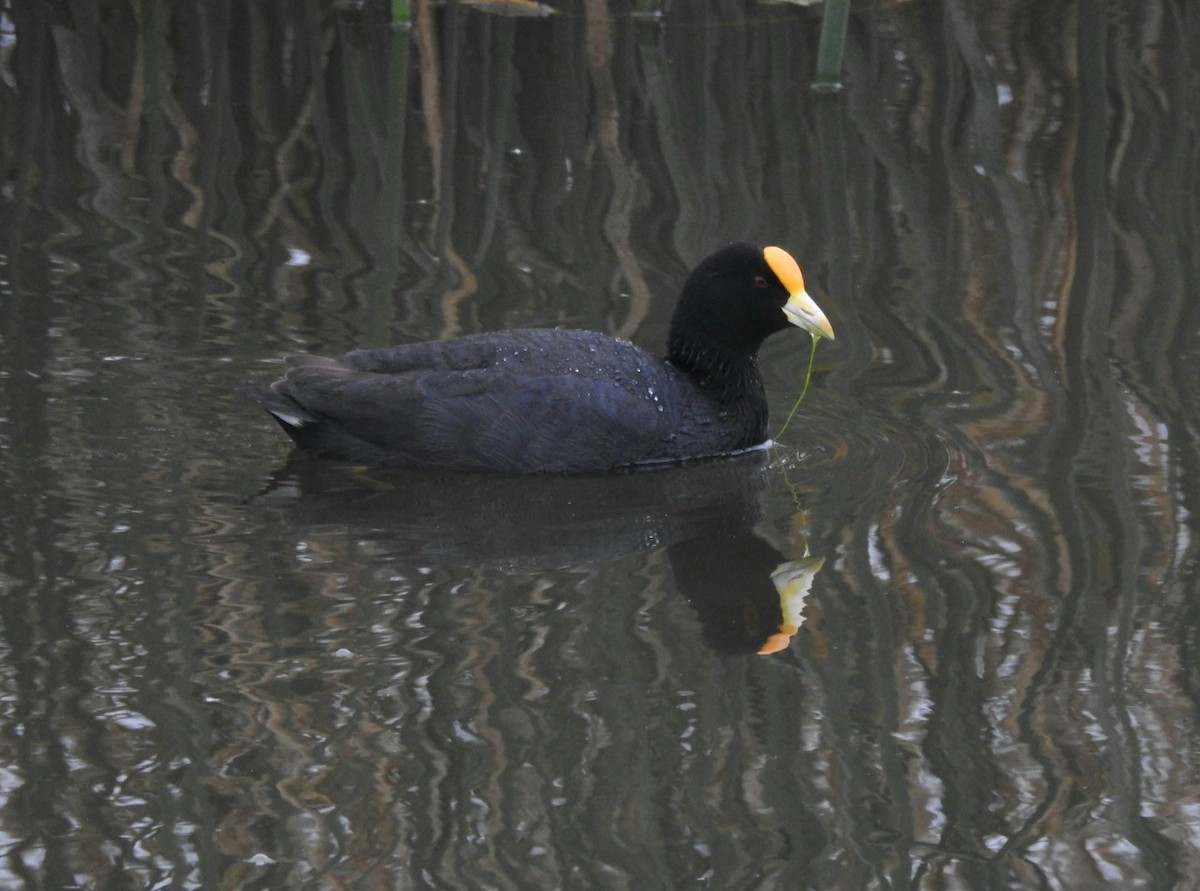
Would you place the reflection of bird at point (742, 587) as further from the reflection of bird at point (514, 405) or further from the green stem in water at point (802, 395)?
the green stem in water at point (802, 395)

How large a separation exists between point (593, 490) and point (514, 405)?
12.7 inches

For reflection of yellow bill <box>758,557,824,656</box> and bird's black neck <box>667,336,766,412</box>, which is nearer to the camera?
reflection of yellow bill <box>758,557,824,656</box>

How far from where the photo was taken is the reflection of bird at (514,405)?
17.8ft

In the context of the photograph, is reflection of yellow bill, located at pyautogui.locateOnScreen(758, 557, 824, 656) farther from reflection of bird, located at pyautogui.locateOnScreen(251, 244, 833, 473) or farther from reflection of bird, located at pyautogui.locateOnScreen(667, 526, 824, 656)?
reflection of bird, located at pyautogui.locateOnScreen(251, 244, 833, 473)

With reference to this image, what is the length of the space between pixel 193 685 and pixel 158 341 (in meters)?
2.42

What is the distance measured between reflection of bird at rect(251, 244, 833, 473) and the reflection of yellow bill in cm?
87

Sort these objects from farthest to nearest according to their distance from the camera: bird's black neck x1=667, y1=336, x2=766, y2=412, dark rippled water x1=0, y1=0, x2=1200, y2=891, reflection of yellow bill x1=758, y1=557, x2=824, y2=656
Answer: bird's black neck x1=667, y1=336, x2=766, y2=412
reflection of yellow bill x1=758, y1=557, x2=824, y2=656
dark rippled water x1=0, y1=0, x2=1200, y2=891

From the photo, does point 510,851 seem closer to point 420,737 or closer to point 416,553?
point 420,737

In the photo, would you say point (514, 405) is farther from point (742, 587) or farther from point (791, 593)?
point (791, 593)

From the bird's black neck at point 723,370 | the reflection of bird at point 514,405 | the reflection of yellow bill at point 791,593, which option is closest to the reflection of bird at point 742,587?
the reflection of yellow bill at point 791,593

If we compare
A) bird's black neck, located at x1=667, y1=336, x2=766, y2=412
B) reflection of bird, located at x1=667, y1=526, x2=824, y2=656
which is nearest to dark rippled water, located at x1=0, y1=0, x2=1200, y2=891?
reflection of bird, located at x1=667, y1=526, x2=824, y2=656

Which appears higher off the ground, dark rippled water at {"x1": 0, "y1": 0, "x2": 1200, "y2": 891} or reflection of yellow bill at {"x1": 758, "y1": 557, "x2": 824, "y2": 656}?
dark rippled water at {"x1": 0, "y1": 0, "x2": 1200, "y2": 891}

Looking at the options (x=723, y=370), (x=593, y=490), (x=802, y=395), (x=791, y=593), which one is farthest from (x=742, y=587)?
(x=802, y=395)

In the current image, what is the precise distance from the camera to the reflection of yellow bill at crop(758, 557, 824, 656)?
14.3 feet
